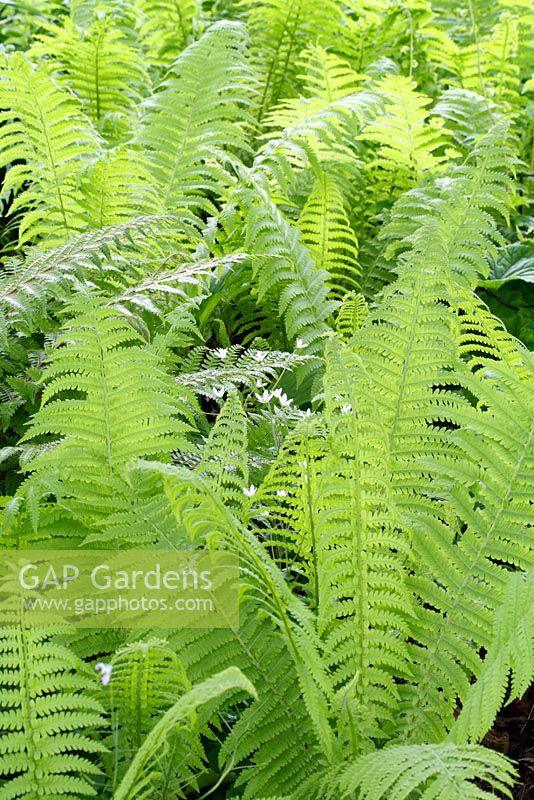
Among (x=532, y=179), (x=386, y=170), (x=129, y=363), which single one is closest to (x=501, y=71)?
(x=532, y=179)

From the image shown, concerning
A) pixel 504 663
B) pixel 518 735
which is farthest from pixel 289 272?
pixel 504 663

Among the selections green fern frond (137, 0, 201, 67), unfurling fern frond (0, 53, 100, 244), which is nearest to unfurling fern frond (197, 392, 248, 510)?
unfurling fern frond (0, 53, 100, 244)

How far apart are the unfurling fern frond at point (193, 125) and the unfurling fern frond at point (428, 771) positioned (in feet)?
6.21

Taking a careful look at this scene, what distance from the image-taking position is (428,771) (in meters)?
1.12

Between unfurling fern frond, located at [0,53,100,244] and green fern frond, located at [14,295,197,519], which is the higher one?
unfurling fern frond, located at [0,53,100,244]

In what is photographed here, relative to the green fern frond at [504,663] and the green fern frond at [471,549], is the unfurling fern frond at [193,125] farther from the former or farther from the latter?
the green fern frond at [504,663]

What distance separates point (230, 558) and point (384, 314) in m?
0.58

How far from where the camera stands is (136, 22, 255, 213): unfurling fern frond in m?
2.82

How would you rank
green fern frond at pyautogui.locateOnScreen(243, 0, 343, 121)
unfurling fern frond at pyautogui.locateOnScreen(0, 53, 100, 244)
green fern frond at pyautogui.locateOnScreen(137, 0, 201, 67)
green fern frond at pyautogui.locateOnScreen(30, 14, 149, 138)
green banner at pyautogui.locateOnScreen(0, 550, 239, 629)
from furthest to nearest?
green fern frond at pyautogui.locateOnScreen(137, 0, 201, 67) → green fern frond at pyautogui.locateOnScreen(243, 0, 343, 121) → green fern frond at pyautogui.locateOnScreen(30, 14, 149, 138) → unfurling fern frond at pyautogui.locateOnScreen(0, 53, 100, 244) → green banner at pyautogui.locateOnScreen(0, 550, 239, 629)

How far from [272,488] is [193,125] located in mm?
1700

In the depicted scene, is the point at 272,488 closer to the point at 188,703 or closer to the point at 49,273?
the point at 188,703

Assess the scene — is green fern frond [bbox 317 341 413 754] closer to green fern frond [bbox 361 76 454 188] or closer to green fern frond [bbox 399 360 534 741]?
green fern frond [bbox 399 360 534 741]

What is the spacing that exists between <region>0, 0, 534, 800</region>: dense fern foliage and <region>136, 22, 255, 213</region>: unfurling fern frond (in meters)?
0.03

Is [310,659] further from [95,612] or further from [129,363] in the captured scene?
[129,363]
